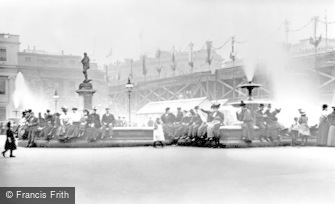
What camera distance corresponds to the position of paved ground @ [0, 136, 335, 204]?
6.23m

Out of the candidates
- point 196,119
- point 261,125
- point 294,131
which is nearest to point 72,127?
point 196,119

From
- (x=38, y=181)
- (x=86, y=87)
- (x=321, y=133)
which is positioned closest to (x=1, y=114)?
(x=86, y=87)

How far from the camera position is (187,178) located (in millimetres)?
7914

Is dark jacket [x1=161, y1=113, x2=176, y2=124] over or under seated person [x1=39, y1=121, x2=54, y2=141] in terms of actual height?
over

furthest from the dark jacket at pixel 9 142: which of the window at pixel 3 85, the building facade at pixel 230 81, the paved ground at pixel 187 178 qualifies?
the window at pixel 3 85

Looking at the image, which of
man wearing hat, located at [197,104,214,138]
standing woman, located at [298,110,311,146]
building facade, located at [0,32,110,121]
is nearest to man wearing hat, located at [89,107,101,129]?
man wearing hat, located at [197,104,214,138]

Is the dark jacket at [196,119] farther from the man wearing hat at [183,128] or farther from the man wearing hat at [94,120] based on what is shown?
the man wearing hat at [94,120]

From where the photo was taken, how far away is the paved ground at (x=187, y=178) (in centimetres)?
623

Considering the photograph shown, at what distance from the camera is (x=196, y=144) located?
1694cm

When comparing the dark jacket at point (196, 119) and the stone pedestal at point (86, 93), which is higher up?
the stone pedestal at point (86, 93)

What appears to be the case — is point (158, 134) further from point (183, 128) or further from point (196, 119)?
point (196, 119)

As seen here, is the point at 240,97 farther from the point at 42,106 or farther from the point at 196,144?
the point at 42,106

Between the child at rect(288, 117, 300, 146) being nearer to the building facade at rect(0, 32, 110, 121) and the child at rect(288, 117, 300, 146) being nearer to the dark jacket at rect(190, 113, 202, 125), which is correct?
the dark jacket at rect(190, 113, 202, 125)

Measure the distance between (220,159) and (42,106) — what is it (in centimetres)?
4284
